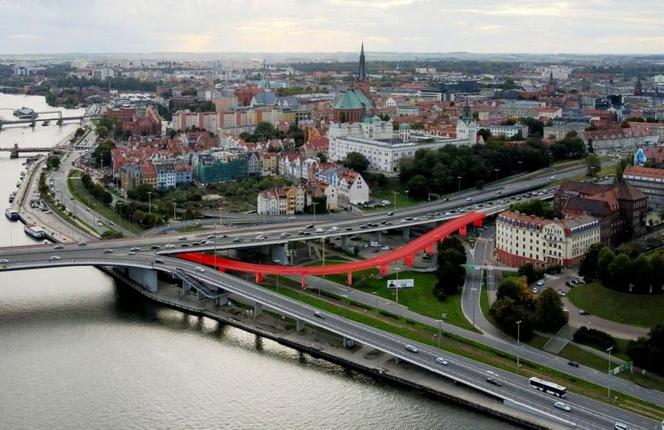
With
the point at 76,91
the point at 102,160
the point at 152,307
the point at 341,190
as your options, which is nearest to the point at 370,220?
the point at 341,190

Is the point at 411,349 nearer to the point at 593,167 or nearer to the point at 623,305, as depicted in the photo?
the point at 623,305

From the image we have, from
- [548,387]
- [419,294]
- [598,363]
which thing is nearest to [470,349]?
[548,387]

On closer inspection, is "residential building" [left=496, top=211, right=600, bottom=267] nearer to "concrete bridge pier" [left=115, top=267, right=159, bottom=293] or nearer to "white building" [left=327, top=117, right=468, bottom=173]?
"concrete bridge pier" [left=115, top=267, right=159, bottom=293]

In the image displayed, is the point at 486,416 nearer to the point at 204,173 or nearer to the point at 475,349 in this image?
the point at 475,349

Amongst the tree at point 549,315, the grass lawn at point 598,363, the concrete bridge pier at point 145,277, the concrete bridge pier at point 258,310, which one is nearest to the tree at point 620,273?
the tree at point 549,315

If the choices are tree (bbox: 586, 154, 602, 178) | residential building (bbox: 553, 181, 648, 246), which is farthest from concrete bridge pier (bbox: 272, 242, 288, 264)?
tree (bbox: 586, 154, 602, 178)

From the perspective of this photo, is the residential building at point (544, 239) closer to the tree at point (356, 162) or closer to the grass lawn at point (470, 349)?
the grass lawn at point (470, 349)
